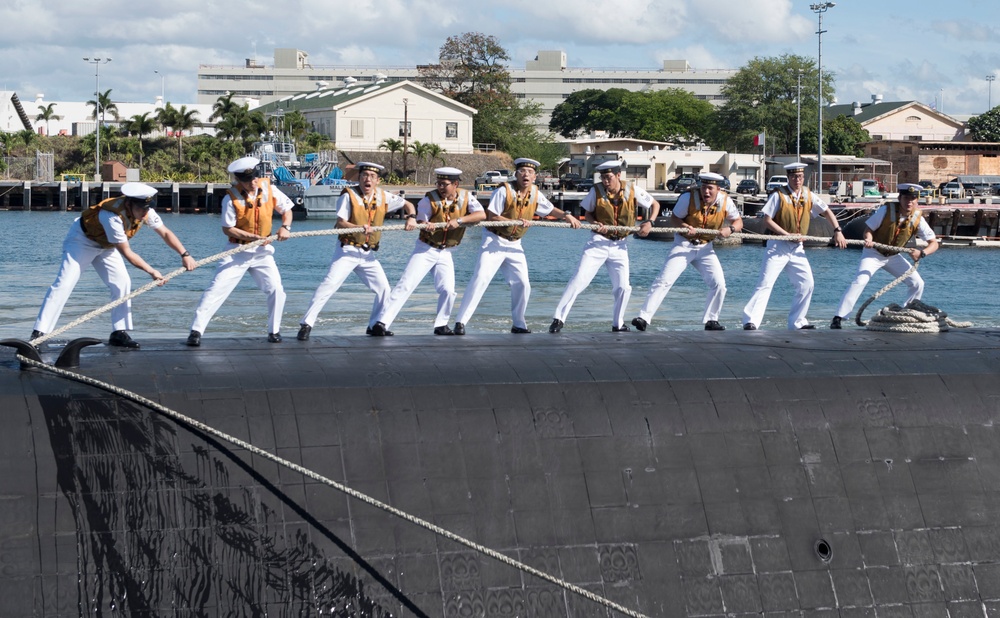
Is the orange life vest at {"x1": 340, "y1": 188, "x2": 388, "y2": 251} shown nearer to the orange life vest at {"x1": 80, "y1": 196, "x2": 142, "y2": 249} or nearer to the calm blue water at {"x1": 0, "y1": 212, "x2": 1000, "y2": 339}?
the orange life vest at {"x1": 80, "y1": 196, "x2": 142, "y2": 249}

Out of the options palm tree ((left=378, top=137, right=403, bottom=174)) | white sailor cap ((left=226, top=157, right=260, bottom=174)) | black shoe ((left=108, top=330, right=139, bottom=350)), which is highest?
palm tree ((left=378, top=137, right=403, bottom=174))

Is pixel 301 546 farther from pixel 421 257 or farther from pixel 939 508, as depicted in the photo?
pixel 421 257

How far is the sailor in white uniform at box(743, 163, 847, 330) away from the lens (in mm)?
13031

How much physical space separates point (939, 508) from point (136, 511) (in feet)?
15.2

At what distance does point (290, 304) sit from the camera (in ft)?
81.8

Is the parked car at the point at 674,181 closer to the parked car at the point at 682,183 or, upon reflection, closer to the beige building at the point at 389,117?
the parked car at the point at 682,183

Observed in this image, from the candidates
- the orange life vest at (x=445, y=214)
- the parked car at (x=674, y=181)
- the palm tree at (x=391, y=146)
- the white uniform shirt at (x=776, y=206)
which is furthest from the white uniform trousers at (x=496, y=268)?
the palm tree at (x=391, y=146)

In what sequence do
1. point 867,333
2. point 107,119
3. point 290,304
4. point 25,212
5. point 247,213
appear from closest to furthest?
point 867,333
point 247,213
point 290,304
point 25,212
point 107,119

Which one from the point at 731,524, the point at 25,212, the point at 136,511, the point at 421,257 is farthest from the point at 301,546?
the point at 25,212

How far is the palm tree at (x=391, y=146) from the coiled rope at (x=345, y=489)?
92.0m

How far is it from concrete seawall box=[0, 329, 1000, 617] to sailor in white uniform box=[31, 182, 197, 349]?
6.46ft

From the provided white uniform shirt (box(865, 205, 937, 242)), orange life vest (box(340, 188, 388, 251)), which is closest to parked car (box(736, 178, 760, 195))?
white uniform shirt (box(865, 205, 937, 242))

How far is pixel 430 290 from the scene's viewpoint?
28.0 meters

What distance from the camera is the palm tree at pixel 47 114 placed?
120 metres
